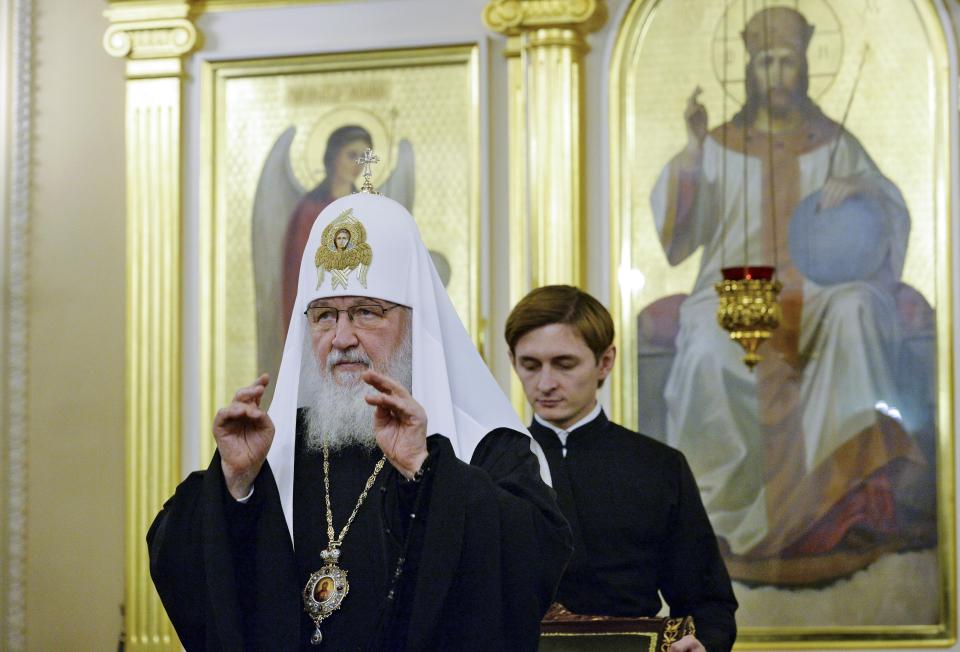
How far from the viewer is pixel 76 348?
7.02 metres

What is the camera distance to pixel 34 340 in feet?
23.1

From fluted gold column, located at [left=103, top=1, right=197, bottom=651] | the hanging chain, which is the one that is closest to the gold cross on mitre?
the hanging chain

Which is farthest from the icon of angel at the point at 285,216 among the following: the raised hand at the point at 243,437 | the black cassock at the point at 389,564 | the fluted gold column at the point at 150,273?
the raised hand at the point at 243,437

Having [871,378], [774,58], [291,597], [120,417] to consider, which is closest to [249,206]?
[120,417]

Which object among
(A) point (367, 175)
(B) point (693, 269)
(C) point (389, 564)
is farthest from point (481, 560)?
(B) point (693, 269)

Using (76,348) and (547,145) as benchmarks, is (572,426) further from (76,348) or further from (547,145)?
(76,348)

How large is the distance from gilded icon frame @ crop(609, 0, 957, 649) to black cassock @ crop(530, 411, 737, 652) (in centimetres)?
180

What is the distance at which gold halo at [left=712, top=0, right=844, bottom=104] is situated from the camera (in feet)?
21.4

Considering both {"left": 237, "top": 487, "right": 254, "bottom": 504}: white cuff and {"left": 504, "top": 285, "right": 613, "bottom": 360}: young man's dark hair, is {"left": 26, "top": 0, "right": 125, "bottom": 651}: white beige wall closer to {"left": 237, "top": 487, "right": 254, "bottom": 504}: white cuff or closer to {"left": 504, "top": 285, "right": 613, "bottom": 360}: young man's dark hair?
{"left": 504, "top": 285, "right": 613, "bottom": 360}: young man's dark hair

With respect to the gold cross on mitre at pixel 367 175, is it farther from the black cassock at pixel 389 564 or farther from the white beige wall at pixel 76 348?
the white beige wall at pixel 76 348

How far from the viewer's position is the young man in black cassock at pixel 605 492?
4473mm

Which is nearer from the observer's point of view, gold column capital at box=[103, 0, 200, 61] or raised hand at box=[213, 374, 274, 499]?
raised hand at box=[213, 374, 274, 499]

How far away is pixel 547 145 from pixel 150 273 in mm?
1895

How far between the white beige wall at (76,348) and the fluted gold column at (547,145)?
1.87 m
